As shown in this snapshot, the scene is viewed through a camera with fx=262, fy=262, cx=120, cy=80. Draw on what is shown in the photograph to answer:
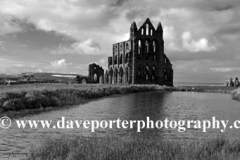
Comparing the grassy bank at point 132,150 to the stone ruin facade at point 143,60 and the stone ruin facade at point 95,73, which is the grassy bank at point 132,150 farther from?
the stone ruin facade at point 95,73

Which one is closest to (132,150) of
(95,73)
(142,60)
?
(142,60)

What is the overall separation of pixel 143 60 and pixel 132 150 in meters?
65.0

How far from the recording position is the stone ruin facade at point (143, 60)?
70625mm

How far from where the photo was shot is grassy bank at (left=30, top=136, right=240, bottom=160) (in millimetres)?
7273

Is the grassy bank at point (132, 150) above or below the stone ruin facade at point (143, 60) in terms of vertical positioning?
below

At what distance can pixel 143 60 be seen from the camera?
72250 mm

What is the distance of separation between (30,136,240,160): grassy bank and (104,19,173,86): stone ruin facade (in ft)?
202

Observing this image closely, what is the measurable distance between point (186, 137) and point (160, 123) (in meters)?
3.62

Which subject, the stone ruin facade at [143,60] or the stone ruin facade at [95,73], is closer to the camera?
the stone ruin facade at [143,60]

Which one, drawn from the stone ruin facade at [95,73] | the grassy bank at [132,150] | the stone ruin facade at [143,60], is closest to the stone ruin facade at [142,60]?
the stone ruin facade at [143,60]

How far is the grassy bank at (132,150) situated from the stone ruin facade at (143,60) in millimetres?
61446

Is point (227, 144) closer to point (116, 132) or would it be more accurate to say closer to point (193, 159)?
point (193, 159)

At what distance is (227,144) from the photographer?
8523 millimetres

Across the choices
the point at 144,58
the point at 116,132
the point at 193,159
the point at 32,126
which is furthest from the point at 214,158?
the point at 144,58
